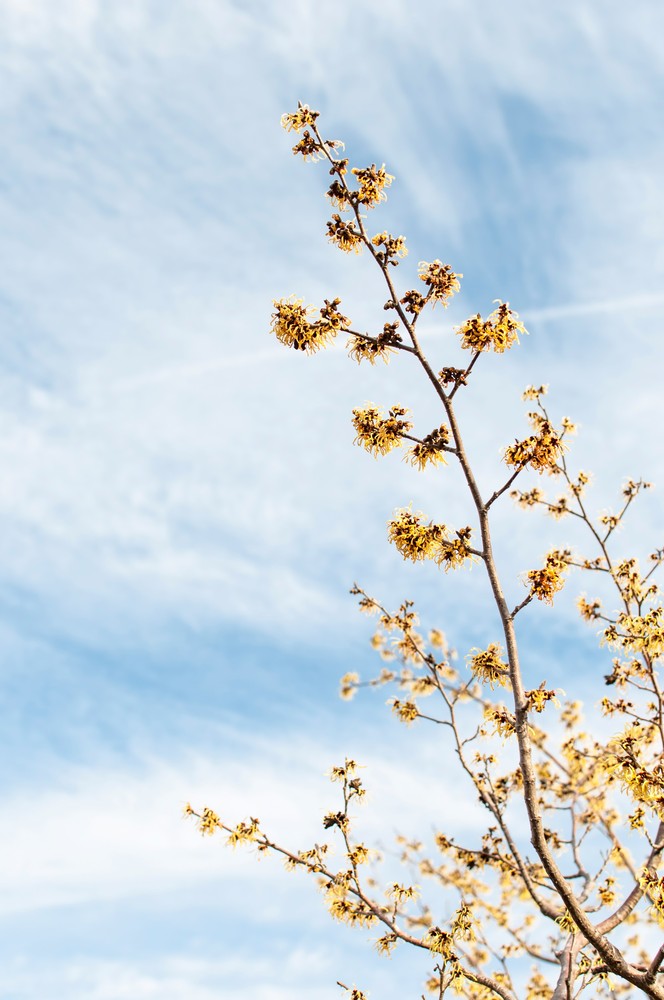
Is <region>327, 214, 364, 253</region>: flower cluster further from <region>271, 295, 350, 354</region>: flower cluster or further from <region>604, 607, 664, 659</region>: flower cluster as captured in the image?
<region>604, 607, 664, 659</region>: flower cluster

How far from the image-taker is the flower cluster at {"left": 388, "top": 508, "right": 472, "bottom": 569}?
8.00 metres

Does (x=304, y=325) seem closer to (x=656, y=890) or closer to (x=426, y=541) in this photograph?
(x=426, y=541)

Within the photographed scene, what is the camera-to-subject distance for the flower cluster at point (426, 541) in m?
8.00

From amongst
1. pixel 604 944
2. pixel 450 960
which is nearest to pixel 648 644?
pixel 604 944

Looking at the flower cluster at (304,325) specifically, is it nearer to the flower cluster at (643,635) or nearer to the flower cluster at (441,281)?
the flower cluster at (441,281)

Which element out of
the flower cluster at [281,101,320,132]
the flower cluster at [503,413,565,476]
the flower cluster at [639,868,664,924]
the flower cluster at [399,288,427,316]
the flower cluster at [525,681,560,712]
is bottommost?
the flower cluster at [639,868,664,924]

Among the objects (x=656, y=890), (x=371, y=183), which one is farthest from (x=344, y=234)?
(x=656, y=890)

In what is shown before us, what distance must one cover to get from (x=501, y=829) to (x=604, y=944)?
2.75 metres

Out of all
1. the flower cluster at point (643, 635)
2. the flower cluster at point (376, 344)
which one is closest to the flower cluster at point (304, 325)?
the flower cluster at point (376, 344)

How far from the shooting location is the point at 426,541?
807cm

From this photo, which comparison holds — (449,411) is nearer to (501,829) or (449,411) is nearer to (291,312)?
(291,312)

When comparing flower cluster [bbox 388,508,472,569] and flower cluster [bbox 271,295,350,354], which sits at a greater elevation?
flower cluster [bbox 271,295,350,354]

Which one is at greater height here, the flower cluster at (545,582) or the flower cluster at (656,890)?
the flower cluster at (545,582)

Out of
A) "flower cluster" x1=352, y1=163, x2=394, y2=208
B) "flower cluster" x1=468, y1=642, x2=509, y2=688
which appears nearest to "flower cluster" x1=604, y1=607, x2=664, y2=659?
"flower cluster" x1=468, y1=642, x2=509, y2=688
